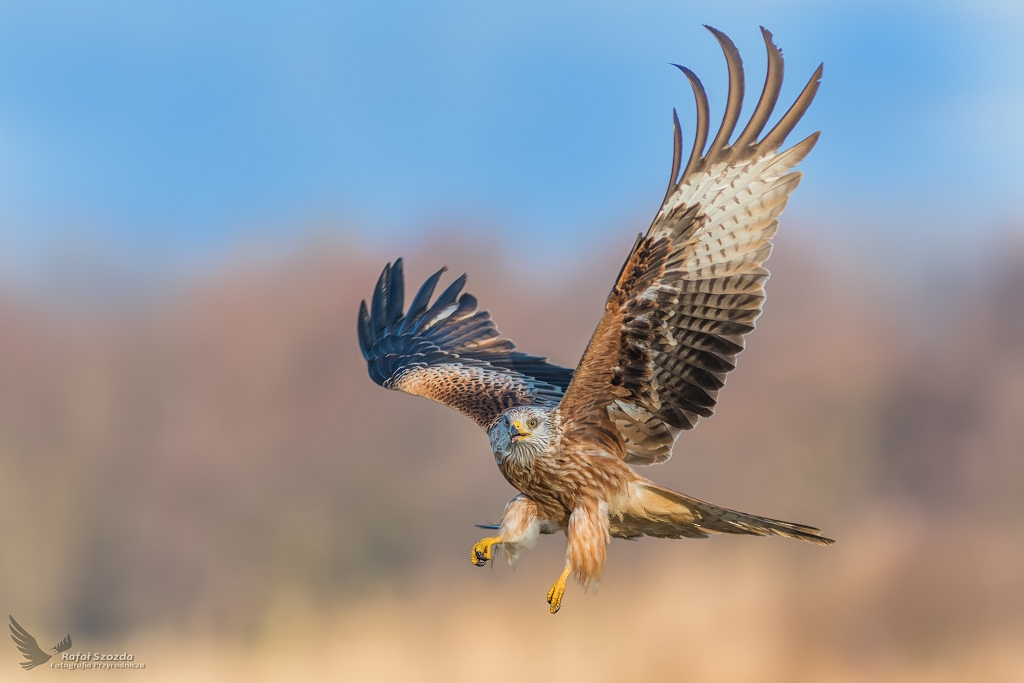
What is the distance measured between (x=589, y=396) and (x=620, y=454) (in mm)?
594

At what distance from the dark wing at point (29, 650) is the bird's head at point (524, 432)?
13.1m

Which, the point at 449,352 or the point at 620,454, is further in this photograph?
the point at 449,352

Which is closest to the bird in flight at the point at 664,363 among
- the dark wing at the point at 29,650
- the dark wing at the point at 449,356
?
the dark wing at the point at 449,356

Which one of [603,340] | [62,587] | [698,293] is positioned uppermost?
[698,293]

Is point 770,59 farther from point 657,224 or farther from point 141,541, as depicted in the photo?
point 141,541

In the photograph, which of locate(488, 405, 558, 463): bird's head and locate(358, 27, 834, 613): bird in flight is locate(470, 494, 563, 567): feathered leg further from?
locate(488, 405, 558, 463): bird's head

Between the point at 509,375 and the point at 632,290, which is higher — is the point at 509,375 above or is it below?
below

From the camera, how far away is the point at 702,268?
21.4 ft

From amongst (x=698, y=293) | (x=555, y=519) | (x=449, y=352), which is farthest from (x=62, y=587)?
(x=698, y=293)

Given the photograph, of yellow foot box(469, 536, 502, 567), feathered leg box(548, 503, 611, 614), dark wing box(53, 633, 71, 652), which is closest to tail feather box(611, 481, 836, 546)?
feathered leg box(548, 503, 611, 614)

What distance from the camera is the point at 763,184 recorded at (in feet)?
20.9

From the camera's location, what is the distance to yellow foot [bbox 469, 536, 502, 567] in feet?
22.6

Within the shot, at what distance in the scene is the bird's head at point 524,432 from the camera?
6629mm

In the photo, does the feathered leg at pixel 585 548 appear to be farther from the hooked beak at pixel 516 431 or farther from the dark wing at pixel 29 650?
the dark wing at pixel 29 650
